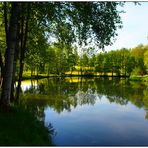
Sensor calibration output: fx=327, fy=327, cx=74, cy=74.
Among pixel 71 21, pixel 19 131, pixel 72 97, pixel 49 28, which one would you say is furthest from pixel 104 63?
pixel 19 131

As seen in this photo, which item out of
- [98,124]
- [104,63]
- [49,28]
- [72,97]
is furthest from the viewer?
[104,63]

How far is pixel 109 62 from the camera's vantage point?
130 metres

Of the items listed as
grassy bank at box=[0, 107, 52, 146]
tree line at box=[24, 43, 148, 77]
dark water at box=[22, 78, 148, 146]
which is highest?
tree line at box=[24, 43, 148, 77]

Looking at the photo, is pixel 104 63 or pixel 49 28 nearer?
pixel 49 28

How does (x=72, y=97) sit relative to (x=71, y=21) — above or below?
below

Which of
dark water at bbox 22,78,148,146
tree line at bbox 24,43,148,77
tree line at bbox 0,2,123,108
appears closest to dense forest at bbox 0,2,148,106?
tree line at bbox 0,2,123,108

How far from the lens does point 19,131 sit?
495 inches

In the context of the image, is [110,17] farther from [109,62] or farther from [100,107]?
[109,62]

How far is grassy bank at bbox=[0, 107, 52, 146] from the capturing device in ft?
36.2

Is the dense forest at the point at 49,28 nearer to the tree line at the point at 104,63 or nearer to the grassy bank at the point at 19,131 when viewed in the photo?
the grassy bank at the point at 19,131

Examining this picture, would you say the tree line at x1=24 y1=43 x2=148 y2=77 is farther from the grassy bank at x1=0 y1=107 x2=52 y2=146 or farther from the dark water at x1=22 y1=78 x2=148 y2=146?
the grassy bank at x1=0 y1=107 x2=52 y2=146

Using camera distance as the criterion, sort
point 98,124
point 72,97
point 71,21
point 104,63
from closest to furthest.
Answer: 1. point 71,21
2. point 98,124
3. point 72,97
4. point 104,63

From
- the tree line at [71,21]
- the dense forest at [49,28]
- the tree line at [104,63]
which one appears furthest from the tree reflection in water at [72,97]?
the tree line at [104,63]

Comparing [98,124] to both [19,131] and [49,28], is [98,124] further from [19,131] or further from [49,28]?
[19,131]
